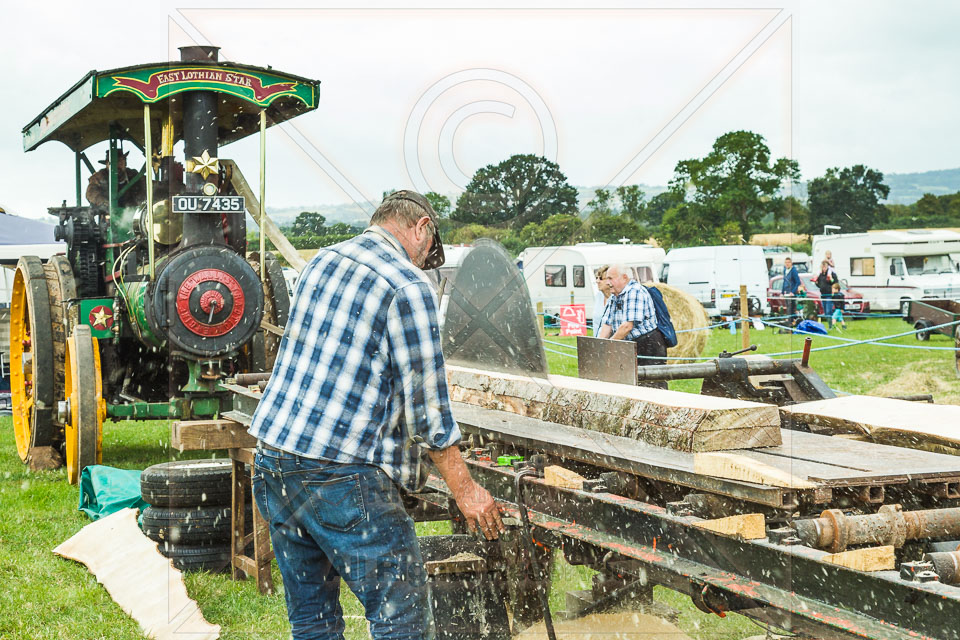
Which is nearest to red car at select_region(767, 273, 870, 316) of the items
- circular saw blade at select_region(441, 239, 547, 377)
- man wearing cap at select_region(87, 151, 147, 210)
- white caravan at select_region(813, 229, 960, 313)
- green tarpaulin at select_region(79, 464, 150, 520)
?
white caravan at select_region(813, 229, 960, 313)

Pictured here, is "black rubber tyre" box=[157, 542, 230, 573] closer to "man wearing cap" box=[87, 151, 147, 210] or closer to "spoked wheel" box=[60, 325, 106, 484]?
"spoked wheel" box=[60, 325, 106, 484]

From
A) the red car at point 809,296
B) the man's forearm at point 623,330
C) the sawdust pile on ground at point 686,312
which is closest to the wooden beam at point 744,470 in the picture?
the man's forearm at point 623,330

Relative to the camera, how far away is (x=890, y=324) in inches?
853

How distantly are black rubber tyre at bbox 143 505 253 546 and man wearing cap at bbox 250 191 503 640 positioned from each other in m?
2.61

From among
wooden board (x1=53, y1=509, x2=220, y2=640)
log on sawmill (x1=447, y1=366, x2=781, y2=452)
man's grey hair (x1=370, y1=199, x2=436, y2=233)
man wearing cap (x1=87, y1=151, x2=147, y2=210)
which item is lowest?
wooden board (x1=53, y1=509, x2=220, y2=640)

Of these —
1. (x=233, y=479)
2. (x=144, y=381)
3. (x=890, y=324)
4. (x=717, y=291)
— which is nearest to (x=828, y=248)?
(x=890, y=324)

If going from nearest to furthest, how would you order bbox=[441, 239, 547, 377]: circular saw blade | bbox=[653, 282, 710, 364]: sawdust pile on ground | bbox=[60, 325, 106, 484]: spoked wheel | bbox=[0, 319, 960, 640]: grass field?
bbox=[441, 239, 547, 377]: circular saw blade, bbox=[0, 319, 960, 640]: grass field, bbox=[60, 325, 106, 484]: spoked wheel, bbox=[653, 282, 710, 364]: sawdust pile on ground

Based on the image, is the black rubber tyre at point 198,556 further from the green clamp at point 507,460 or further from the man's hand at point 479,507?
the man's hand at point 479,507

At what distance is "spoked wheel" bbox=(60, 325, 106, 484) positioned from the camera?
6.55 m

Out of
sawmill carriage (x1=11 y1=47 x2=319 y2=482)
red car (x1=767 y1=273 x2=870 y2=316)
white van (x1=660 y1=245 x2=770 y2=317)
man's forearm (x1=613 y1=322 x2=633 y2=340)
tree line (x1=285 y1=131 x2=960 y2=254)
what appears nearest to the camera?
tree line (x1=285 y1=131 x2=960 y2=254)

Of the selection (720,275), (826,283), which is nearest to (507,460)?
(720,275)

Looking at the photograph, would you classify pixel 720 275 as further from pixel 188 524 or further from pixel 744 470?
pixel 744 470

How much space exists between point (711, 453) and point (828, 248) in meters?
27.1

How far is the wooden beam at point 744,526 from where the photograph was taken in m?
2.18
